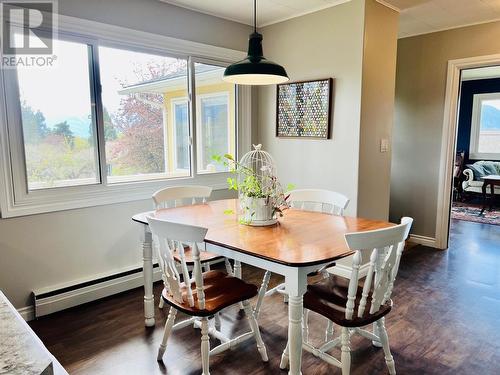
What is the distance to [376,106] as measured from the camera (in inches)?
132

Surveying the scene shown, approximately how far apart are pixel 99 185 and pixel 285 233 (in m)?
1.72

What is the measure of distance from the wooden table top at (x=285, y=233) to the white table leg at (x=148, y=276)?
19 centimetres

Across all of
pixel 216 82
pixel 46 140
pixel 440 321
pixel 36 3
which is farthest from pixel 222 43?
pixel 440 321

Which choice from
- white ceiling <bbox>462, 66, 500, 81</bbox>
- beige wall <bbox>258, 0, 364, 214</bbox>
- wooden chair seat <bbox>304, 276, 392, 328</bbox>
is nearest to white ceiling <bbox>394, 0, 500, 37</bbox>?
beige wall <bbox>258, 0, 364, 214</bbox>

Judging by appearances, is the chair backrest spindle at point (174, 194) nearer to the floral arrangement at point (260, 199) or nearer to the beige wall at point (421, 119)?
the floral arrangement at point (260, 199)

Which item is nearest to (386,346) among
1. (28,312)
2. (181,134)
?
(28,312)

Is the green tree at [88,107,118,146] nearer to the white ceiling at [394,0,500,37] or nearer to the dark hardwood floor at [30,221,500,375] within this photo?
the dark hardwood floor at [30,221,500,375]

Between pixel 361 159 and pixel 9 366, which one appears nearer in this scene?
pixel 9 366

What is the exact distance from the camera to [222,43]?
3730mm

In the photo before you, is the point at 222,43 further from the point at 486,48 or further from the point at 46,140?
the point at 486,48

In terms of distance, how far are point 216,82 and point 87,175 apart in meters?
1.69

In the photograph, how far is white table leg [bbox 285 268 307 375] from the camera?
1574 millimetres

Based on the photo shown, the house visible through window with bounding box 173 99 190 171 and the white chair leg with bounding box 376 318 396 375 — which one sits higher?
the house visible through window with bounding box 173 99 190 171

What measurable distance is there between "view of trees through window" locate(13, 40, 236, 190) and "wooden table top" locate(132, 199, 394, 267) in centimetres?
89
